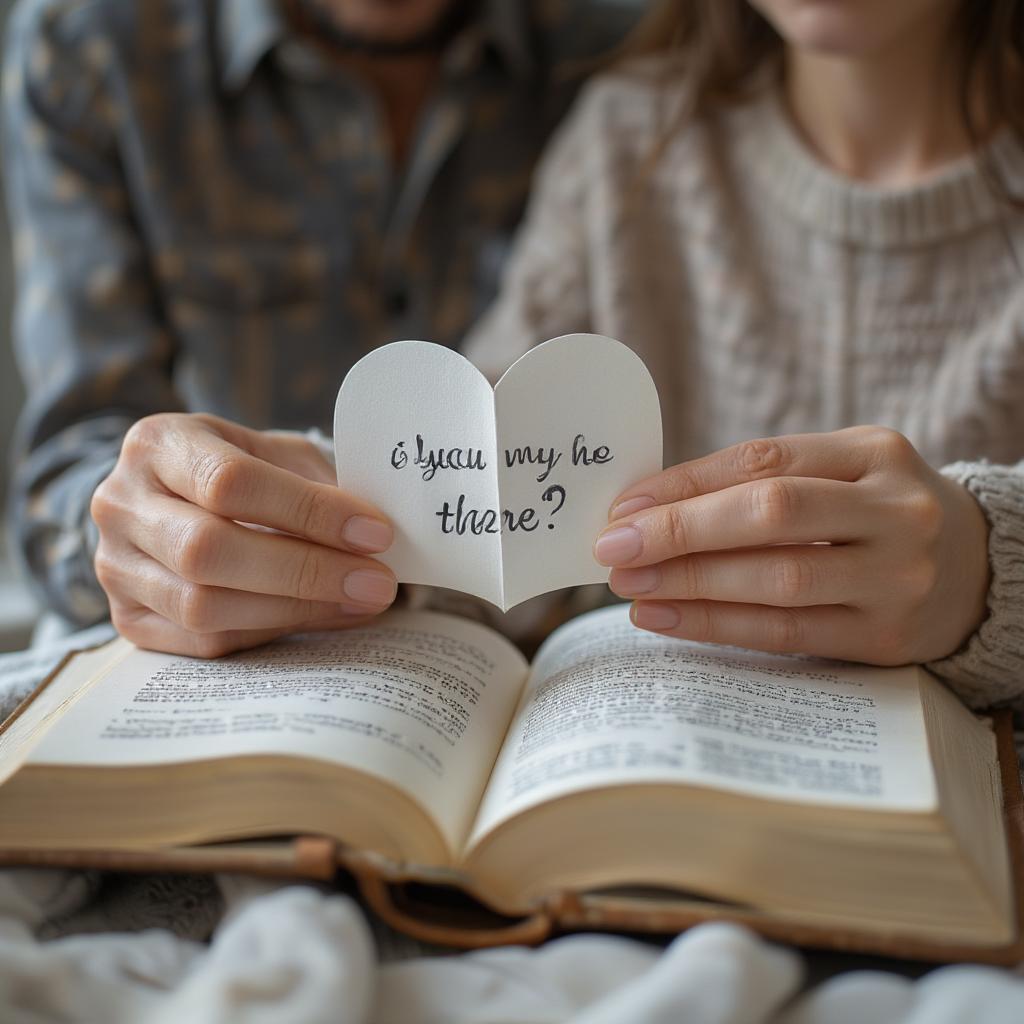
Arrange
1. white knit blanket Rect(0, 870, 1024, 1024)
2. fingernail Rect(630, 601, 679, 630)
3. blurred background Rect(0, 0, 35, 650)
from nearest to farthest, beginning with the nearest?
white knit blanket Rect(0, 870, 1024, 1024) < fingernail Rect(630, 601, 679, 630) < blurred background Rect(0, 0, 35, 650)

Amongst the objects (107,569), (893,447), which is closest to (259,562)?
(107,569)

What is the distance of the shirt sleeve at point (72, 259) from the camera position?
3.54ft

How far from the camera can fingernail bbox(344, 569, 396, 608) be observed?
655 millimetres

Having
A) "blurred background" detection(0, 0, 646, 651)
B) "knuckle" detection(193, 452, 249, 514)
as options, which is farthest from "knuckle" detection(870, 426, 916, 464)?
"blurred background" detection(0, 0, 646, 651)

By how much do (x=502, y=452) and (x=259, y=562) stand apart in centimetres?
17

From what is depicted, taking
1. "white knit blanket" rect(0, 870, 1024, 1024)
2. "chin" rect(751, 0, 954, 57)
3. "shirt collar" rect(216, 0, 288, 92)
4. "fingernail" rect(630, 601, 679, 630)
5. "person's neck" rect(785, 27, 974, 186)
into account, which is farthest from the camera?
"shirt collar" rect(216, 0, 288, 92)

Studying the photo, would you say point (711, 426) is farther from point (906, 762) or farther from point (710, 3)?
point (906, 762)

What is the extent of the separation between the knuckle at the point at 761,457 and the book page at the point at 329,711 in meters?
0.22

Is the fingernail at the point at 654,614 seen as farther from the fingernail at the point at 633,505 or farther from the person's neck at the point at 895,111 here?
the person's neck at the point at 895,111

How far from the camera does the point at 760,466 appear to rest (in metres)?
0.63

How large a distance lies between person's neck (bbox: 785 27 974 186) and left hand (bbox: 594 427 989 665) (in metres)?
0.52

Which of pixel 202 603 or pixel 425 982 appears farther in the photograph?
pixel 202 603

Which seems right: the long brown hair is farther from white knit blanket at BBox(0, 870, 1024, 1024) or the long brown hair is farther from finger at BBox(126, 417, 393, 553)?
white knit blanket at BBox(0, 870, 1024, 1024)

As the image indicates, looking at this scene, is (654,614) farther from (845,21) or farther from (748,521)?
(845,21)
